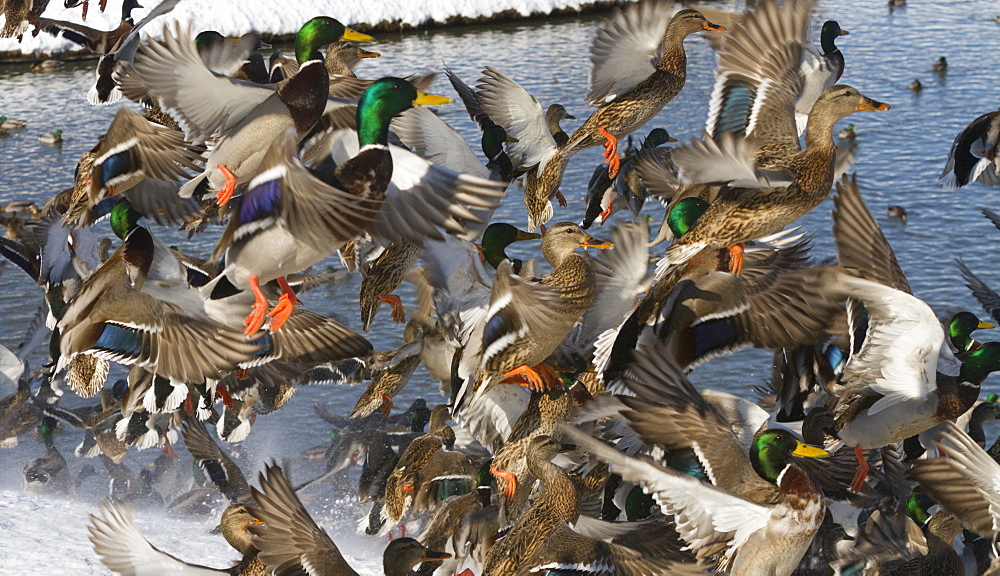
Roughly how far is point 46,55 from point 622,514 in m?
19.1

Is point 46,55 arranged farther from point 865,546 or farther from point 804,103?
A: point 865,546

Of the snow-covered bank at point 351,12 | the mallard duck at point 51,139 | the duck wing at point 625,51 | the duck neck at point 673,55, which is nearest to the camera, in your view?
the duck neck at point 673,55

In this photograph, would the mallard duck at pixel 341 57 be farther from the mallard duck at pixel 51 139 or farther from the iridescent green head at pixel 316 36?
the mallard duck at pixel 51 139

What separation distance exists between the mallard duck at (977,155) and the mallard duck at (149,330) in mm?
5761

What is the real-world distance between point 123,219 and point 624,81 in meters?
2.87

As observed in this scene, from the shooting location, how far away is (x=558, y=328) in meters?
4.84

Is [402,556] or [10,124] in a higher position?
[402,556]

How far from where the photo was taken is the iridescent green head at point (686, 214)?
5.27 meters

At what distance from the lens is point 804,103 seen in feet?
22.7

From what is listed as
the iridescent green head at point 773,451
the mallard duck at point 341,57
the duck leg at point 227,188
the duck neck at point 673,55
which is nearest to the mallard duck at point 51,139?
the mallard duck at point 341,57

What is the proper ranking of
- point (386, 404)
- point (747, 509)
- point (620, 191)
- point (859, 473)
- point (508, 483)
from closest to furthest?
point (747, 509), point (508, 483), point (859, 473), point (386, 404), point (620, 191)

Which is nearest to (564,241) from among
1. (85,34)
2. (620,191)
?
(620,191)

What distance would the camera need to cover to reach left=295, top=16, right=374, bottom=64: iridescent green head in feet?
19.0

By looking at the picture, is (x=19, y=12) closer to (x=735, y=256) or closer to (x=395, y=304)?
(x=395, y=304)
